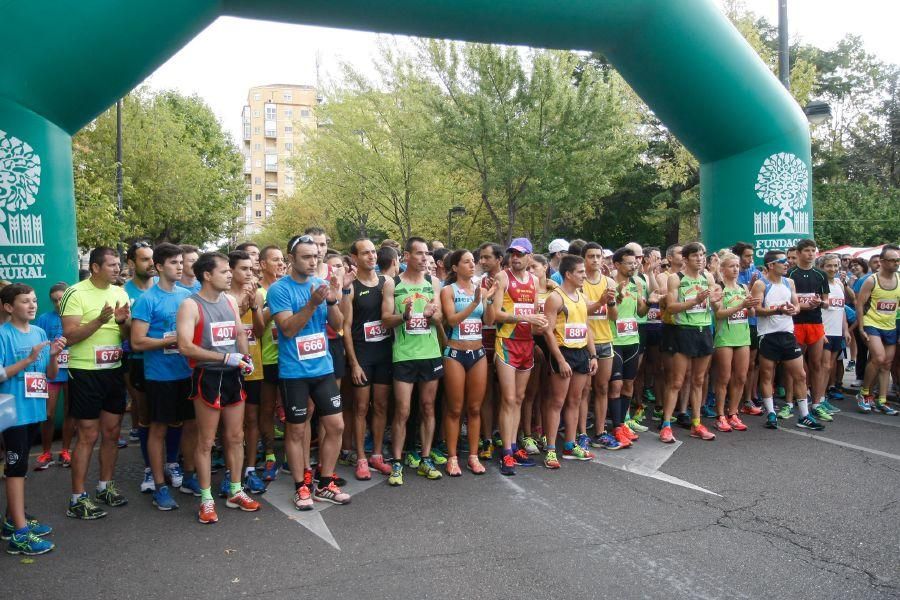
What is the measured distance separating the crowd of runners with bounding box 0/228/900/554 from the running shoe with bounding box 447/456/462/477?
0.8 inches

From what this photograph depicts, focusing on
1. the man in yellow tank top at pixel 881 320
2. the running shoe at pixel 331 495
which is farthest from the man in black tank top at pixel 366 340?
the man in yellow tank top at pixel 881 320

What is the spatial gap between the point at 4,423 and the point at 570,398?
4.69 m

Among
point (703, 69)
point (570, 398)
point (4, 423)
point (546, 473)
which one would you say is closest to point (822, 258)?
point (703, 69)

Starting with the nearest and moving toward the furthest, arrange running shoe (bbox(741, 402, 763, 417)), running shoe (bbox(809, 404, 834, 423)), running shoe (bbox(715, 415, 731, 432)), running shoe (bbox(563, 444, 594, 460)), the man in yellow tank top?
1. running shoe (bbox(563, 444, 594, 460))
2. running shoe (bbox(715, 415, 731, 432))
3. running shoe (bbox(809, 404, 834, 423))
4. running shoe (bbox(741, 402, 763, 417))
5. the man in yellow tank top

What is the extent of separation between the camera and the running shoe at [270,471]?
5.86 metres

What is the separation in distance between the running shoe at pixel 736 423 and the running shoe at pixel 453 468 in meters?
3.40

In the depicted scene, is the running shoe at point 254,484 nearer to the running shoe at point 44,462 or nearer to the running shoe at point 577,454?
the running shoe at point 44,462

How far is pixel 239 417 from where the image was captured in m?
5.01

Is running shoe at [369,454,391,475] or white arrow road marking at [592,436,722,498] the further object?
running shoe at [369,454,391,475]

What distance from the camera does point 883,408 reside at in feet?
27.4

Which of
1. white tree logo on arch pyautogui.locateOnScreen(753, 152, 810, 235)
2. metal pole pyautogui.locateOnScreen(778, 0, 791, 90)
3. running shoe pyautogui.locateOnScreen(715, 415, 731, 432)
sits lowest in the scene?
running shoe pyautogui.locateOnScreen(715, 415, 731, 432)

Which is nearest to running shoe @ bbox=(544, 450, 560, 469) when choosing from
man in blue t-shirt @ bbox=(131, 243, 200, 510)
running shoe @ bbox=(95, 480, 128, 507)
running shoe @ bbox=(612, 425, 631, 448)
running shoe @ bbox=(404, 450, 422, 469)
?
running shoe @ bbox=(612, 425, 631, 448)

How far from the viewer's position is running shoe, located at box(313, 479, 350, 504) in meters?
5.21

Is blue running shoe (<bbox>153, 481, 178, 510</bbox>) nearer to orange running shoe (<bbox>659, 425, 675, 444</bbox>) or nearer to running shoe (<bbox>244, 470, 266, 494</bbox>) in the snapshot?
running shoe (<bbox>244, 470, 266, 494</bbox>)
